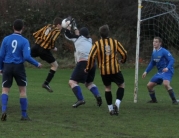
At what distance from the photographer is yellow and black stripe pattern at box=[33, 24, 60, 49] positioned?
44.4ft

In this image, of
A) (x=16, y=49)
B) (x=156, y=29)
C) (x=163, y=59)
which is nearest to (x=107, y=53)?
(x=16, y=49)

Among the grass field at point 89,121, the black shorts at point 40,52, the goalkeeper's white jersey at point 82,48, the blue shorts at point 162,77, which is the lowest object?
the grass field at point 89,121

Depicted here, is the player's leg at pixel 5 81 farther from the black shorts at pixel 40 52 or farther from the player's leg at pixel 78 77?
the black shorts at pixel 40 52

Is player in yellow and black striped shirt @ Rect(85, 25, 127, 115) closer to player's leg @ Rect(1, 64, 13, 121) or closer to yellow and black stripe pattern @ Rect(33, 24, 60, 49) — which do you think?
player's leg @ Rect(1, 64, 13, 121)

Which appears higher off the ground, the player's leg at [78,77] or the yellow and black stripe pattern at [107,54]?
the yellow and black stripe pattern at [107,54]

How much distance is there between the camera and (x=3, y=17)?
3294cm

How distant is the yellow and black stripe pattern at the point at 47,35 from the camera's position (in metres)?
13.5

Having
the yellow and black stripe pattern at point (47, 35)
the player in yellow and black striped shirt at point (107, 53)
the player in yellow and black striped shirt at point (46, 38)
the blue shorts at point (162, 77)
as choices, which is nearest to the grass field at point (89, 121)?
the blue shorts at point (162, 77)

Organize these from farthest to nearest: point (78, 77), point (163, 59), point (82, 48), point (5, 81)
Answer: point (163, 59) < point (78, 77) < point (82, 48) < point (5, 81)

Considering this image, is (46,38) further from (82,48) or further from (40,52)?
(82,48)

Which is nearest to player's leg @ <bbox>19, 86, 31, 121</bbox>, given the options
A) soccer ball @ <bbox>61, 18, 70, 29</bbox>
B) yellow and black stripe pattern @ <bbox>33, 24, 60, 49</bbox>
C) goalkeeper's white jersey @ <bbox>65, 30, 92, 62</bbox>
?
goalkeeper's white jersey @ <bbox>65, 30, 92, 62</bbox>

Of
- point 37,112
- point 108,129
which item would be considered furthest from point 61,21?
point 108,129

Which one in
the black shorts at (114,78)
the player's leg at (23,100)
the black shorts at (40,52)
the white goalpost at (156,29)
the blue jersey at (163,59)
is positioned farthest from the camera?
the white goalpost at (156,29)

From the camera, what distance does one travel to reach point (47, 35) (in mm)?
13555
